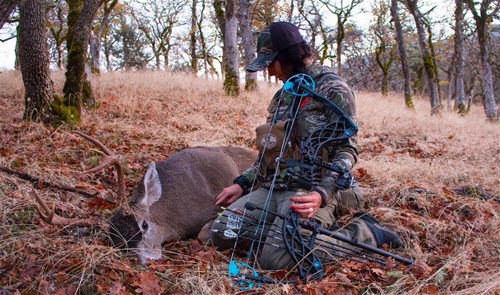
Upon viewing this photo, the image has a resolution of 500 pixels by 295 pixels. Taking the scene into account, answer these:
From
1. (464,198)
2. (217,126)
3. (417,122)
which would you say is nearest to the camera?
(464,198)

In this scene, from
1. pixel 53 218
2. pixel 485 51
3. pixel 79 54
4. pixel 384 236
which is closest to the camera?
pixel 53 218

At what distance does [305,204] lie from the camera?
2.79m

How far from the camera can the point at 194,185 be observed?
13.9 feet

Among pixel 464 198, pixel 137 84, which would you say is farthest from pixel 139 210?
pixel 137 84

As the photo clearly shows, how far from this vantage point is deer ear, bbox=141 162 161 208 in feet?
11.9

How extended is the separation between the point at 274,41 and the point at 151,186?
61.9 inches

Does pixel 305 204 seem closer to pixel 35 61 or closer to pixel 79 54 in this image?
pixel 35 61

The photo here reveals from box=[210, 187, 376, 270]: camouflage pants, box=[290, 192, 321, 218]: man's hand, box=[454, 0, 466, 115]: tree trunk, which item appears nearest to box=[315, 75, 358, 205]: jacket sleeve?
box=[290, 192, 321, 218]: man's hand

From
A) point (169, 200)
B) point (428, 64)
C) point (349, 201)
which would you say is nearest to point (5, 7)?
point (169, 200)

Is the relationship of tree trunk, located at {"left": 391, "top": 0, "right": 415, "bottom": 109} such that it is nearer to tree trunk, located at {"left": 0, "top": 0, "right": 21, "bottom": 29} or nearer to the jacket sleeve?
the jacket sleeve

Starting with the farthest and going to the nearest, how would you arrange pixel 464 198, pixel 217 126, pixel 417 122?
pixel 417 122
pixel 217 126
pixel 464 198

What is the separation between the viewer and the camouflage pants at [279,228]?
312 centimetres

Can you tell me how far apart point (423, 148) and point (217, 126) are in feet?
10.6

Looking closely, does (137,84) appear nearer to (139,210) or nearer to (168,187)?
(168,187)
